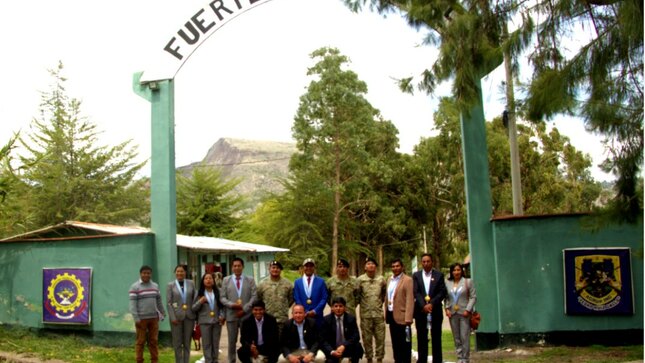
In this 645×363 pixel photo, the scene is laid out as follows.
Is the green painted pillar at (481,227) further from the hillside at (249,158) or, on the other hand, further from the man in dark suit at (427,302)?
the hillside at (249,158)

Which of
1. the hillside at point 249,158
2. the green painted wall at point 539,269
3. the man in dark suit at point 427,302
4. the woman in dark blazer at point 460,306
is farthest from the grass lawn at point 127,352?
the hillside at point 249,158

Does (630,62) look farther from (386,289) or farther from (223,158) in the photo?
(223,158)

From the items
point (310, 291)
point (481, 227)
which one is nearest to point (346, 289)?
point (310, 291)

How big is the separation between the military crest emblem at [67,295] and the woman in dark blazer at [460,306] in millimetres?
6148

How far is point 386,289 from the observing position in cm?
976

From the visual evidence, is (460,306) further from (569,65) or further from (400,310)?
(569,65)

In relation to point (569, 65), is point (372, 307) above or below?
below

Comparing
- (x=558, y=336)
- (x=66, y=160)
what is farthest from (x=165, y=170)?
(x=66, y=160)

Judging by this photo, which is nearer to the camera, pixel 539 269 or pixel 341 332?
pixel 341 332

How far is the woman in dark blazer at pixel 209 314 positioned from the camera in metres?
9.67

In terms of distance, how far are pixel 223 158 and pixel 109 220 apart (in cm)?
11733

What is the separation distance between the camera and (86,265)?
40.6 ft

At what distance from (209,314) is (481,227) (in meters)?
4.30

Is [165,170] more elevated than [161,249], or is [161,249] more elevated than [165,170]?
[165,170]
